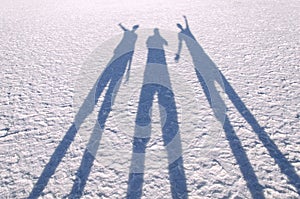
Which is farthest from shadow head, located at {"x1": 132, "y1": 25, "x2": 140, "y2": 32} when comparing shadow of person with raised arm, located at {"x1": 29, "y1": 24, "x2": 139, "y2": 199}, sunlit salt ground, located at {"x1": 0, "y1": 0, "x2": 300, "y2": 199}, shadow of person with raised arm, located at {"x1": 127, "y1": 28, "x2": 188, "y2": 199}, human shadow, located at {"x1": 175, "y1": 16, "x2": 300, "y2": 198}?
shadow of person with raised arm, located at {"x1": 127, "y1": 28, "x2": 188, "y2": 199}

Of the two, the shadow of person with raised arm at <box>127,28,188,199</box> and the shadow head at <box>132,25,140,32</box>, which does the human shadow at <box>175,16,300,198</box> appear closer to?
the shadow of person with raised arm at <box>127,28,188,199</box>

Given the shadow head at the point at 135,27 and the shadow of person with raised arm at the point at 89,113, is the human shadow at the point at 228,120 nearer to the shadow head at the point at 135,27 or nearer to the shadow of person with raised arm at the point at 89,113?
the shadow of person with raised arm at the point at 89,113

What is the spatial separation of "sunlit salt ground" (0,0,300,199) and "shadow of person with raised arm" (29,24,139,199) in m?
0.05

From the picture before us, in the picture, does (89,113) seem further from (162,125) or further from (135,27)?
(135,27)

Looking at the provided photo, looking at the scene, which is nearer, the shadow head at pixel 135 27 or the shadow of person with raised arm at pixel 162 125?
the shadow of person with raised arm at pixel 162 125

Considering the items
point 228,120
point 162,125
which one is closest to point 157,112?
point 162,125

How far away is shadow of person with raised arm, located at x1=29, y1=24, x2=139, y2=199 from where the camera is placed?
127 inches

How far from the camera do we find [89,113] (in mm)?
4531

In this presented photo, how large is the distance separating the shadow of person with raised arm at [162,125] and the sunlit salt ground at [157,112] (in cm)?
9

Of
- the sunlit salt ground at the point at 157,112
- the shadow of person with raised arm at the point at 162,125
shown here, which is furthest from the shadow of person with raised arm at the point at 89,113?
the shadow of person with raised arm at the point at 162,125

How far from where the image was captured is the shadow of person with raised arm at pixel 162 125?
10.3 feet

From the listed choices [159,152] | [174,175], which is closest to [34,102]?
[159,152]

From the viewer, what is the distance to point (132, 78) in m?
5.64

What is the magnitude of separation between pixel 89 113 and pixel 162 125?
1.33 meters
